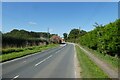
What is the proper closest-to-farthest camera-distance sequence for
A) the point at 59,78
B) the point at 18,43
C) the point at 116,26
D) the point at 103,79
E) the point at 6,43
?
the point at 103,79 → the point at 59,78 → the point at 116,26 → the point at 6,43 → the point at 18,43

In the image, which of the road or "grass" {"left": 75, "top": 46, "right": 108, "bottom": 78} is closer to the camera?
"grass" {"left": 75, "top": 46, "right": 108, "bottom": 78}

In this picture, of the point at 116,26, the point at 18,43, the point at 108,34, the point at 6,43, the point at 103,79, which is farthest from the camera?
the point at 18,43

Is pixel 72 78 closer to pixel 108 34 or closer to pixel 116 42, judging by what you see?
pixel 116 42

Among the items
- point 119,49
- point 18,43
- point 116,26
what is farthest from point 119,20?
point 18,43

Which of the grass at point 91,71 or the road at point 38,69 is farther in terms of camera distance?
the road at point 38,69

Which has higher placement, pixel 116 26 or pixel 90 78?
pixel 116 26

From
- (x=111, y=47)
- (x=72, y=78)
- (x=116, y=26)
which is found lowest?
(x=72, y=78)

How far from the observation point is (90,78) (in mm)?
13469

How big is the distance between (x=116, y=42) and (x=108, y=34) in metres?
2.60

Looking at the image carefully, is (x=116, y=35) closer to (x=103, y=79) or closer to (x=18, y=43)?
(x=103, y=79)

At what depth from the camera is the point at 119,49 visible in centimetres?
2420

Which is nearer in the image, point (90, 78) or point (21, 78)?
point (90, 78)

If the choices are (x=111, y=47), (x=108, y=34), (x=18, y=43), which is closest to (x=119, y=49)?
(x=111, y=47)

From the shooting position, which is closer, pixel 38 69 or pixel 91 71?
pixel 91 71
